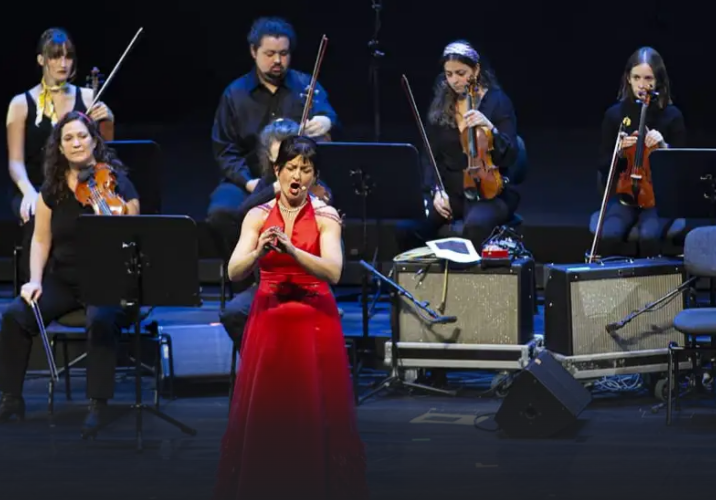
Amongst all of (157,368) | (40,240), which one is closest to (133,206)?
(40,240)

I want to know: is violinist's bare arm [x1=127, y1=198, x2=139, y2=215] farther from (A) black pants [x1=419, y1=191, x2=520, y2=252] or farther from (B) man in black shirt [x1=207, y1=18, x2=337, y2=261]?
(A) black pants [x1=419, y1=191, x2=520, y2=252]

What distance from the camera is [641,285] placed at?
5.75 m

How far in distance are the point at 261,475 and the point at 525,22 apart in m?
4.58

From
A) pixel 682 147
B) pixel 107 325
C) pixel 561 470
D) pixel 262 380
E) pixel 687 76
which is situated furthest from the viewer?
pixel 687 76

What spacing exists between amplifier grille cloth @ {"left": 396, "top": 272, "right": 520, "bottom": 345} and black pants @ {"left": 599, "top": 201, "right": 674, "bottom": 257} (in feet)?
2.34

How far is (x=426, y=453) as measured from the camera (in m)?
5.00

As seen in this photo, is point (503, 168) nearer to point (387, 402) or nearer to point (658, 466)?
point (387, 402)

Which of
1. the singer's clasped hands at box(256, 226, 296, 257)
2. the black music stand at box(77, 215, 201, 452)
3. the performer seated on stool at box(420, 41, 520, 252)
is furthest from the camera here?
the performer seated on stool at box(420, 41, 520, 252)

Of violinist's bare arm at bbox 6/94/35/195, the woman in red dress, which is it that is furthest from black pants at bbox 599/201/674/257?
→ violinist's bare arm at bbox 6/94/35/195

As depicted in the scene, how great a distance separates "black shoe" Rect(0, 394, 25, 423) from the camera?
5.50 m

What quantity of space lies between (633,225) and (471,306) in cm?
94

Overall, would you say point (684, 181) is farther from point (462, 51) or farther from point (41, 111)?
point (41, 111)

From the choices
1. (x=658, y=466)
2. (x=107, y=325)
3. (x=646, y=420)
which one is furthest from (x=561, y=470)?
Result: (x=107, y=325)

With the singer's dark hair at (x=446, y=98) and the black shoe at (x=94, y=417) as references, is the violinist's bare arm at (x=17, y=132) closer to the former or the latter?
the black shoe at (x=94, y=417)
